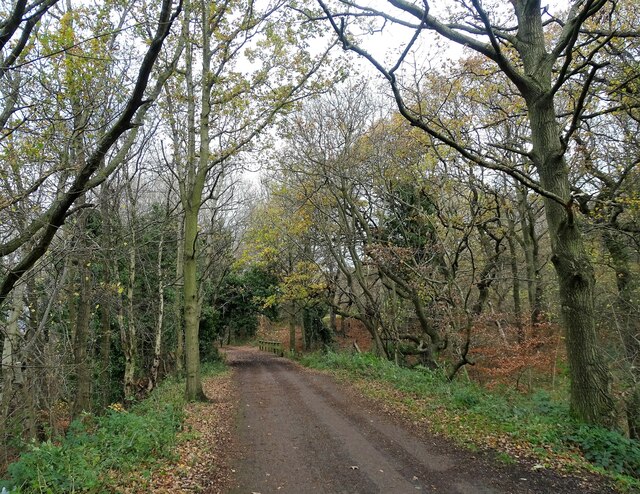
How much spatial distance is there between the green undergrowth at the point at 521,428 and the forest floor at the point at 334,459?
318mm

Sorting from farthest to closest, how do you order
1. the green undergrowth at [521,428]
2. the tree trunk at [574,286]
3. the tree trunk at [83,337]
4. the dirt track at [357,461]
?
the tree trunk at [83,337]
the tree trunk at [574,286]
the green undergrowth at [521,428]
the dirt track at [357,461]

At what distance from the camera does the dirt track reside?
189 inches

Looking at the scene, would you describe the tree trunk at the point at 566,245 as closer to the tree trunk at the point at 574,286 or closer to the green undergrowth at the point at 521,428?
the tree trunk at the point at 574,286

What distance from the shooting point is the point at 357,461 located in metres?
5.73

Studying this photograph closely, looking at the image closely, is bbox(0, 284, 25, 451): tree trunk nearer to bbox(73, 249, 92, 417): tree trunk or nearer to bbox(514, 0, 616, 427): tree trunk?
bbox(73, 249, 92, 417): tree trunk

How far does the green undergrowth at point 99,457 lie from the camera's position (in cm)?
405

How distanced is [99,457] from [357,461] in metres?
3.43

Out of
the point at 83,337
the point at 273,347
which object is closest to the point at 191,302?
the point at 83,337

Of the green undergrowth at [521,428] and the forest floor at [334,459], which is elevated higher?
the green undergrowth at [521,428]

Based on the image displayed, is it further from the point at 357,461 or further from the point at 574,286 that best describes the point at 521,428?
the point at 357,461

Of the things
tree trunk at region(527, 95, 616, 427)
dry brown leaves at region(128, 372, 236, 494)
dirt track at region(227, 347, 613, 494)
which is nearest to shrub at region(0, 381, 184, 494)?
dry brown leaves at region(128, 372, 236, 494)

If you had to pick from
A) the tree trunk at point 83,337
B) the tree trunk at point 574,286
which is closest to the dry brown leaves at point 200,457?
the tree trunk at point 83,337

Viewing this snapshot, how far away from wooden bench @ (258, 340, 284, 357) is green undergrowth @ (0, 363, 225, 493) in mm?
19866

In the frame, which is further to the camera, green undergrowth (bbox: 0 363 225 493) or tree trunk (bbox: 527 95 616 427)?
tree trunk (bbox: 527 95 616 427)
